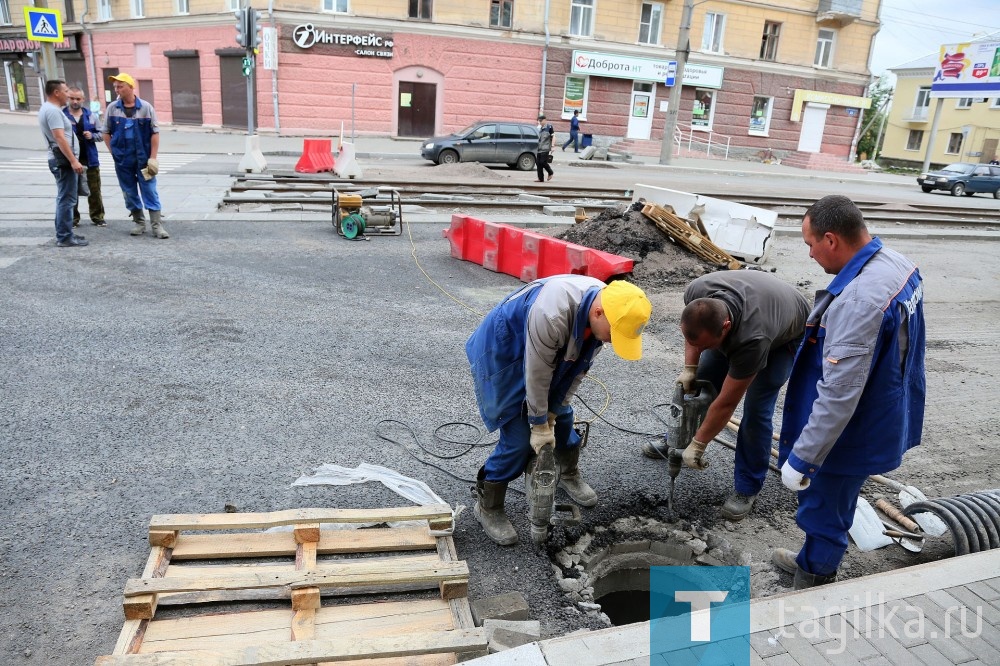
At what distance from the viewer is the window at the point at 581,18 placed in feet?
99.2

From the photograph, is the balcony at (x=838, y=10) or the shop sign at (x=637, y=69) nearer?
the shop sign at (x=637, y=69)

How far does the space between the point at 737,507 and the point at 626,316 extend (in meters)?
1.96

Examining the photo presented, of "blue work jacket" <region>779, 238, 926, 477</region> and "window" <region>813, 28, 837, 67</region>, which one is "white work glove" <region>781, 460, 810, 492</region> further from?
"window" <region>813, 28, 837, 67</region>

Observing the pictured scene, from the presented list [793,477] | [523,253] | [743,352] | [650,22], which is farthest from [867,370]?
[650,22]

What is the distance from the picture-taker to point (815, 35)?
34406mm

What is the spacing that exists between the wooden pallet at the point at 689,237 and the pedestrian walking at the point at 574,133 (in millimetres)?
19812

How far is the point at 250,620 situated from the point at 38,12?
16332 mm

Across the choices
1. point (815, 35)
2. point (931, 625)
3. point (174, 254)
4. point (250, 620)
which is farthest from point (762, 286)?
point (815, 35)

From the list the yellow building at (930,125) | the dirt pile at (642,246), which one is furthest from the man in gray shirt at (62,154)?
the yellow building at (930,125)

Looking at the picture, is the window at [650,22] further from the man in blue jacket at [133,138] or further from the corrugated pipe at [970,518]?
the corrugated pipe at [970,518]

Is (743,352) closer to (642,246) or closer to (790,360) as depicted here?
(790,360)

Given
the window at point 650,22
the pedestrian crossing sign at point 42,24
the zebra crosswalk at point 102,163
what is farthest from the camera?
the window at point 650,22

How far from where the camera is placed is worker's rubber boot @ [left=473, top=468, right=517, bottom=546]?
3770 mm

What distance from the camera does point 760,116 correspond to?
34.9 meters
